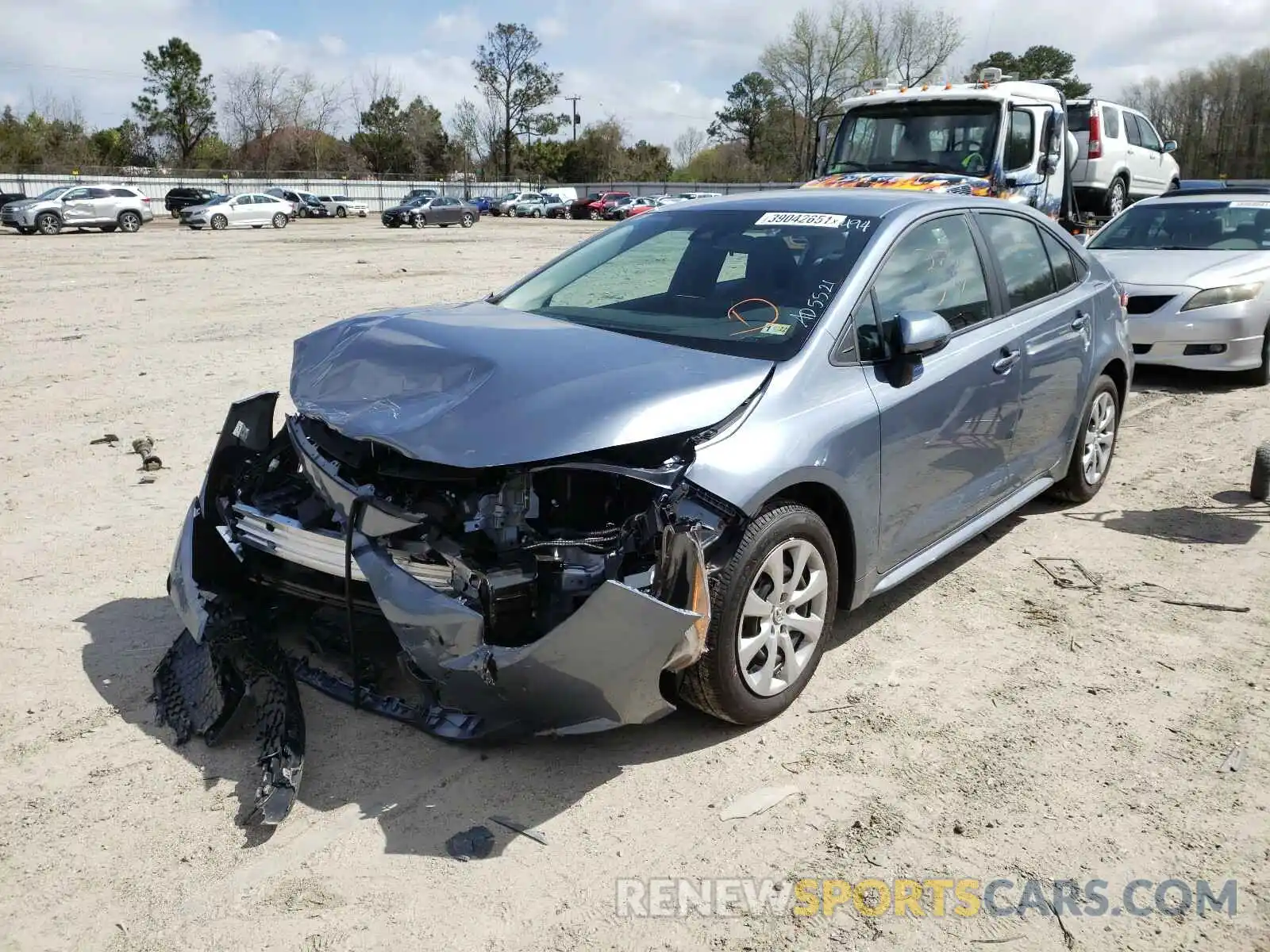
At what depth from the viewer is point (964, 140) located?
11.1m

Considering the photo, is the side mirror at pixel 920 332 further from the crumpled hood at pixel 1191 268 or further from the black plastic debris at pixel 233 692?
the crumpled hood at pixel 1191 268

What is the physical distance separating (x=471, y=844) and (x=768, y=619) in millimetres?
1205

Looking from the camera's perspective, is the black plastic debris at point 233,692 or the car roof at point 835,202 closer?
the black plastic debris at point 233,692

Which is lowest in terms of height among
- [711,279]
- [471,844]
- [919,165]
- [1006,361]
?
[471,844]

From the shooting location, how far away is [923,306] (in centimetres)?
427

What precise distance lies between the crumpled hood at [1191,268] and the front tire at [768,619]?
6318mm

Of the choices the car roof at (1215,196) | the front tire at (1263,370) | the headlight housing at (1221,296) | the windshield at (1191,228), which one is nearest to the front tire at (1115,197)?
the car roof at (1215,196)

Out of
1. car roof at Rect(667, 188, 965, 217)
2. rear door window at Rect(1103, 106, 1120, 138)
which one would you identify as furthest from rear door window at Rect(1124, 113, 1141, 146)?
car roof at Rect(667, 188, 965, 217)

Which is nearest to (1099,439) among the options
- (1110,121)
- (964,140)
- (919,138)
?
(964,140)

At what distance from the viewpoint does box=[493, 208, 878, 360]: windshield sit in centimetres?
389

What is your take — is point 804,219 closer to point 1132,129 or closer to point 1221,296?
point 1221,296

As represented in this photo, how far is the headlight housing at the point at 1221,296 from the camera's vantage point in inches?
349

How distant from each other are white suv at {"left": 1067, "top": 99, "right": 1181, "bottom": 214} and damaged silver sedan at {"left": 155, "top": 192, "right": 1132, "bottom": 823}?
12.6m

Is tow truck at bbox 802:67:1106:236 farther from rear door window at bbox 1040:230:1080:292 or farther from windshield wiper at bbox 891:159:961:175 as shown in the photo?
rear door window at bbox 1040:230:1080:292
